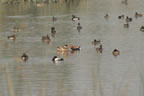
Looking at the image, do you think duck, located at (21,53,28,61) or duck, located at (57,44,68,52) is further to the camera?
duck, located at (57,44,68,52)

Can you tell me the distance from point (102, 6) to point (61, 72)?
31.4 meters

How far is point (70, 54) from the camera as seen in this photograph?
31625 millimetres

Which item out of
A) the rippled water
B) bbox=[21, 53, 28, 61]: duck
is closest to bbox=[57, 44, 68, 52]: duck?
the rippled water

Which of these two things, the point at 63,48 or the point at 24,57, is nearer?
the point at 24,57

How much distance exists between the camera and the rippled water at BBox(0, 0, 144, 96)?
21.9 m

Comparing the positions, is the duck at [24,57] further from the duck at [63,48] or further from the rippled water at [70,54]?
the duck at [63,48]

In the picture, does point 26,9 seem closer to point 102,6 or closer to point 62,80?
point 102,6

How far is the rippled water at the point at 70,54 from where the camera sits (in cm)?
2188

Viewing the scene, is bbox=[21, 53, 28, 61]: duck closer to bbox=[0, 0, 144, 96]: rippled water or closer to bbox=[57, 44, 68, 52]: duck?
A: bbox=[0, 0, 144, 96]: rippled water

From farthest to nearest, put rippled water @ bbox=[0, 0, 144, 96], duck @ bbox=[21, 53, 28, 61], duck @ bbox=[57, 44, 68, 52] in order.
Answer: duck @ bbox=[57, 44, 68, 52], duck @ bbox=[21, 53, 28, 61], rippled water @ bbox=[0, 0, 144, 96]

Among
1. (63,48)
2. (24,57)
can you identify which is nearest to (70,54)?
(63,48)

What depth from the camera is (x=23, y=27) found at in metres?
42.9

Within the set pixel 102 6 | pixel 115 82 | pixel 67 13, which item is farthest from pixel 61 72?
pixel 102 6

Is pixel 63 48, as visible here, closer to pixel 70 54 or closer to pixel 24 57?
pixel 70 54
